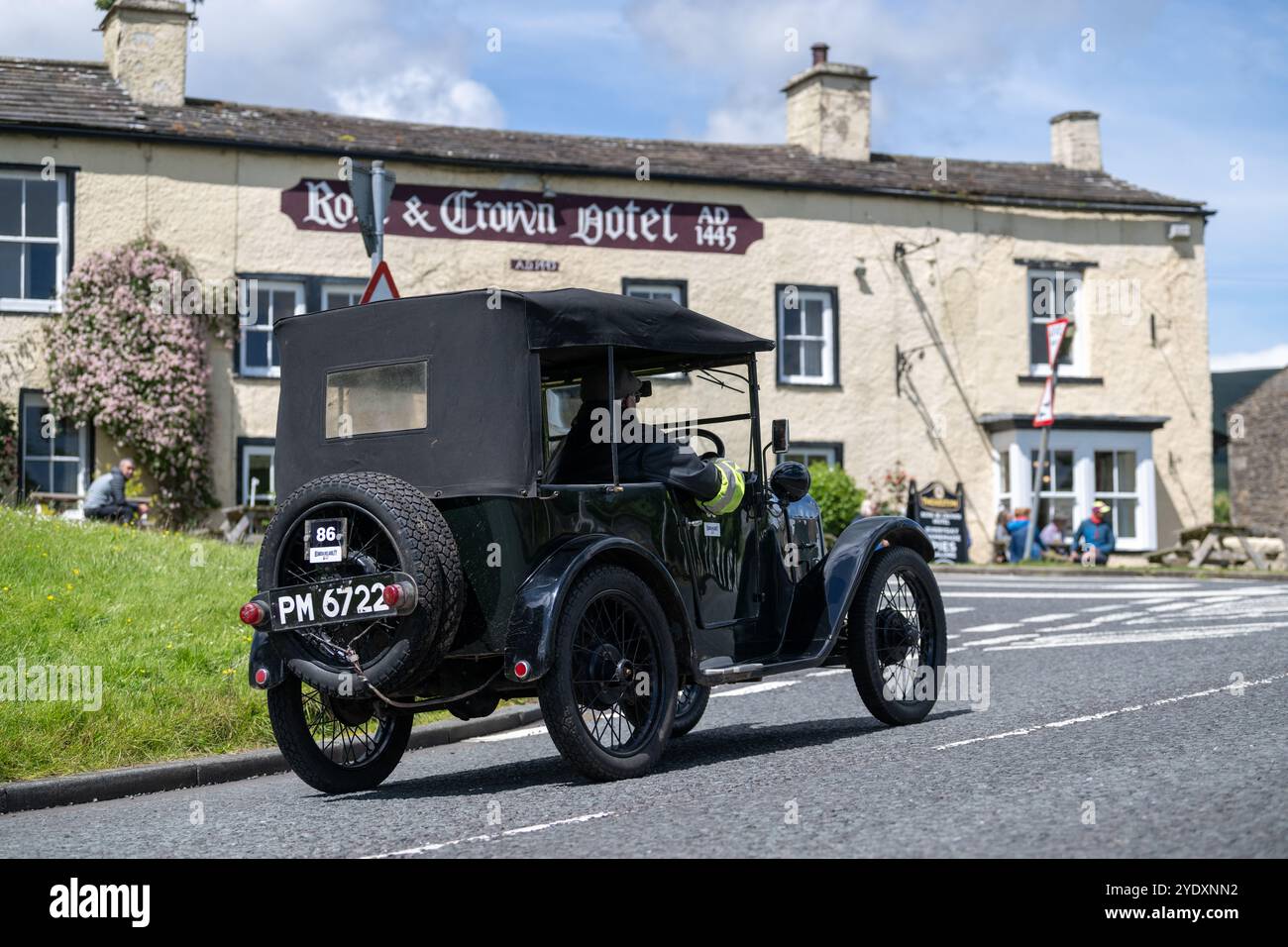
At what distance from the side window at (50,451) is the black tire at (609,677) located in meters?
17.8

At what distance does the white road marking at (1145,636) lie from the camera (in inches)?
492

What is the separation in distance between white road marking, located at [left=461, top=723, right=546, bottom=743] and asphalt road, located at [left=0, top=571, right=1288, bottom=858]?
5cm

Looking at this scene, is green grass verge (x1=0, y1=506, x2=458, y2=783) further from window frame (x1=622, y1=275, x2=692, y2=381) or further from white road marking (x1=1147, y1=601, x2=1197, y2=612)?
window frame (x1=622, y1=275, x2=692, y2=381)

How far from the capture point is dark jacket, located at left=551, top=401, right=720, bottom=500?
750cm

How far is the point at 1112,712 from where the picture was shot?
8.41 meters

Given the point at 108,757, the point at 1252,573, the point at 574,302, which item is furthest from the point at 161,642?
the point at 1252,573

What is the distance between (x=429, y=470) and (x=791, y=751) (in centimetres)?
230

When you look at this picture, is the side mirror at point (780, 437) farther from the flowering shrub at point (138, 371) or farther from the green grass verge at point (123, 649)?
the flowering shrub at point (138, 371)

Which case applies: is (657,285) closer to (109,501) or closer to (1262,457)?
(109,501)

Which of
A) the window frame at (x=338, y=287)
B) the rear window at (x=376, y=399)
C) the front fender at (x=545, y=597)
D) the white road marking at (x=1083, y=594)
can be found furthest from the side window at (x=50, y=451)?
the front fender at (x=545, y=597)

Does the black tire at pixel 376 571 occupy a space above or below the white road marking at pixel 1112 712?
above

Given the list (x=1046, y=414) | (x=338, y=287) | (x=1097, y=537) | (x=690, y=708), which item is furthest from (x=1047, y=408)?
(x=690, y=708)
